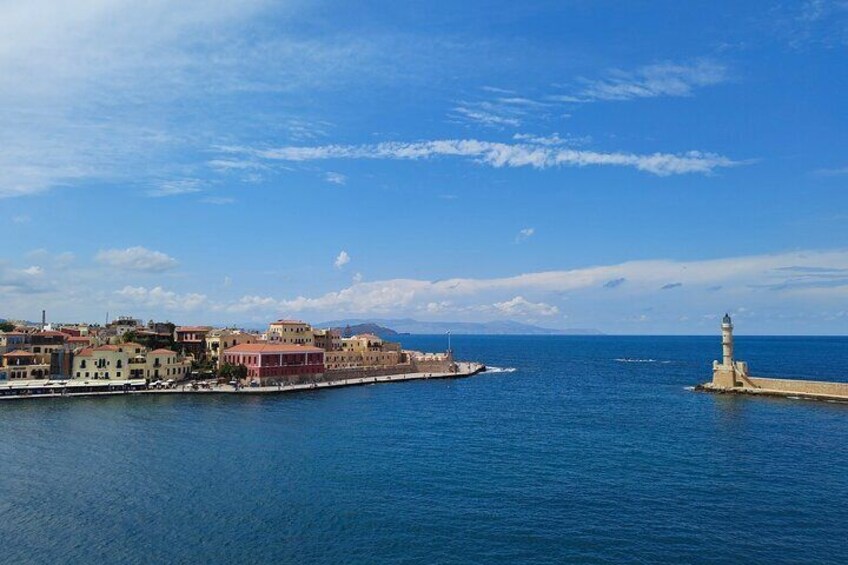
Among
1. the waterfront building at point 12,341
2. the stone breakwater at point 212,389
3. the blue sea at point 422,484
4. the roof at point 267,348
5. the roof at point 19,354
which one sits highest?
the waterfront building at point 12,341

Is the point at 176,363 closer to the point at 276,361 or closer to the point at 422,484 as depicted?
the point at 276,361

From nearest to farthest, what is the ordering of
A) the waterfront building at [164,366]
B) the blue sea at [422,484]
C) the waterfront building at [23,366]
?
the blue sea at [422,484]
the waterfront building at [23,366]
the waterfront building at [164,366]

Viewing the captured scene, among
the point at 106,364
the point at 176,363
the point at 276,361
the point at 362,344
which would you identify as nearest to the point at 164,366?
the point at 176,363

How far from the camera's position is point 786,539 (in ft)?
118

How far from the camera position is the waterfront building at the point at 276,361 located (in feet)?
355

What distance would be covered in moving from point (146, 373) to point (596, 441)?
257 ft

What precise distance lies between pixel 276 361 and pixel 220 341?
16387 mm

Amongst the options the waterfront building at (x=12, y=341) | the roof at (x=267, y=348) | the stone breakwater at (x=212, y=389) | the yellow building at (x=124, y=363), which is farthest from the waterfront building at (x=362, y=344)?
the waterfront building at (x=12, y=341)

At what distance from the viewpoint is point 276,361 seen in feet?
362

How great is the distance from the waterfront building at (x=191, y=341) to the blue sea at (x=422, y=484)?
128 ft

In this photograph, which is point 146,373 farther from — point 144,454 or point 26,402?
→ point 144,454

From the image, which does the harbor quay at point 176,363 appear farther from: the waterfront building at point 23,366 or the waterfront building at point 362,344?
the waterfront building at point 362,344

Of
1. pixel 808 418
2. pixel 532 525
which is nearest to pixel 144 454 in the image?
pixel 532 525

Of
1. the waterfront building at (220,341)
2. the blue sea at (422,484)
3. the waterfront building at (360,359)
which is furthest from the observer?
the waterfront building at (360,359)
